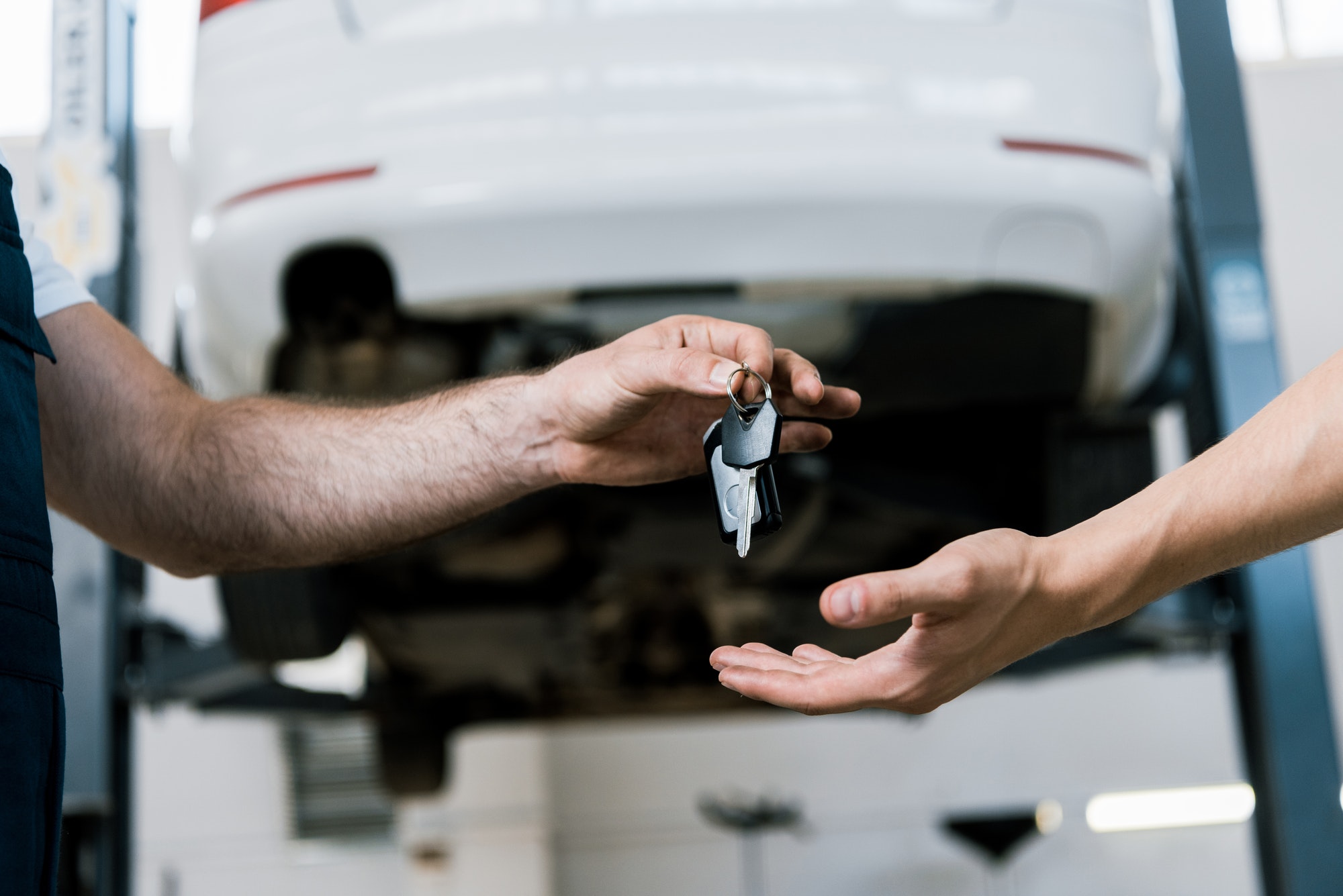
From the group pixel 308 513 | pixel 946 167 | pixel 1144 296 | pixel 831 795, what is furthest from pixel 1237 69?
pixel 831 795

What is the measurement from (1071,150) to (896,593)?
3.38 feet

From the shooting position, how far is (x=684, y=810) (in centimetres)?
630

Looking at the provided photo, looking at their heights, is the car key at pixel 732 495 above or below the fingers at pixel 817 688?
above

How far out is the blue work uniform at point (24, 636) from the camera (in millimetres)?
829

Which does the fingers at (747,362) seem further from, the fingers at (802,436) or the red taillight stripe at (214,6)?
the red taillight stripe at (214,6)

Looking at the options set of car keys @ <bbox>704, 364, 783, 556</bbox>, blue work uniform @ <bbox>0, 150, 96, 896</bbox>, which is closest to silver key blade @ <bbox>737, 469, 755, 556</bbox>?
set of car keys @ <bbox>704, 364, 783, 556</bbox>

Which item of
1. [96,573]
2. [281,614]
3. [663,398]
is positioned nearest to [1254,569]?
[663,398]

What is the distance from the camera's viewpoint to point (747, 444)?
867 millimetres

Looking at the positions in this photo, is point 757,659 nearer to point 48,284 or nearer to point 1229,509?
point 1229,509

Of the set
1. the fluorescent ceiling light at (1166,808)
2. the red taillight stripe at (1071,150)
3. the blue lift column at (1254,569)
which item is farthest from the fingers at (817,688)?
the fluorescent ceiling light at (1166,808)

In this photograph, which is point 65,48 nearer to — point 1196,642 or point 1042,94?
point 1042,94

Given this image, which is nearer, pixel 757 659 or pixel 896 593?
pixel 896 593

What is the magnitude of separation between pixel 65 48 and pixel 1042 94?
168 cm

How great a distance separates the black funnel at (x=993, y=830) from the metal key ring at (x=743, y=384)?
15.9 feet
